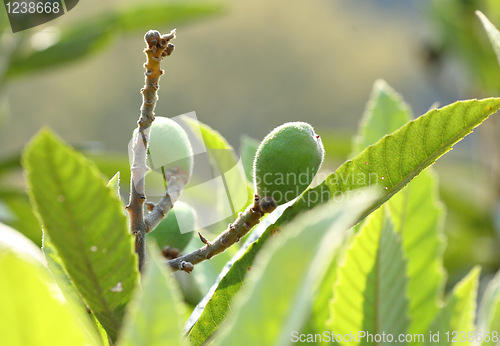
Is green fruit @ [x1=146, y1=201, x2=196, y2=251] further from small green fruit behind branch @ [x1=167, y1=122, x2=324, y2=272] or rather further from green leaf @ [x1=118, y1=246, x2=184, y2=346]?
green leaf @ [x1=118, y1=246, x2=184, y2=346]

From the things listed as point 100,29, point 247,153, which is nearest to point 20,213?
→ point 100,29

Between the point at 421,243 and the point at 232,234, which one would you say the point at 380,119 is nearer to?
the point at 421,243

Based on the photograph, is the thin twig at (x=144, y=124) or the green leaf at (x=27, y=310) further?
the thin twig at (x=144, y=124)

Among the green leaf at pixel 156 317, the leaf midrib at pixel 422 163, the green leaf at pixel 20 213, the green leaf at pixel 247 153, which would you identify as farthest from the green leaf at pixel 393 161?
the green leaf at pixel 20 213

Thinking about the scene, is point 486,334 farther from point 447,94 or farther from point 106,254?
point 447,94

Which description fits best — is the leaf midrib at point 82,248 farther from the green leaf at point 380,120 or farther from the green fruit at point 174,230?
the green leaf at point 380,120

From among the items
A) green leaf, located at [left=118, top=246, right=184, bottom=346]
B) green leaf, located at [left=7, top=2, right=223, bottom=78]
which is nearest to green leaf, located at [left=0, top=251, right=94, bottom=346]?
green leaf, located at [left=118, top=246, right=184, bottom=346]
